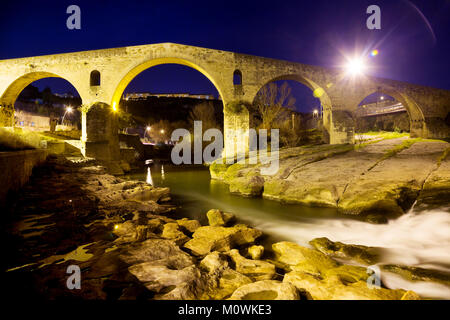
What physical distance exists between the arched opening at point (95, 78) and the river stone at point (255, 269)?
1403cm

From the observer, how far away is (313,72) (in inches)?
560

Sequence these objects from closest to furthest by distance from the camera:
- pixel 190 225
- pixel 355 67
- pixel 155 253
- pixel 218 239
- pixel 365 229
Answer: pixel 155 253, pixel 218 239, pixel 190 225, pixel 365 229, pixel 355 67

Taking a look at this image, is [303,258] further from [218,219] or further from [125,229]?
[125,229]

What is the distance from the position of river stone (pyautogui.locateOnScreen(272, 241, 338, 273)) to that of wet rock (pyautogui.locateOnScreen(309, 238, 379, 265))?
1.21 feet

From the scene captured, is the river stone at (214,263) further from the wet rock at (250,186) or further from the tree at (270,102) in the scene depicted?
the tree at (270,102)

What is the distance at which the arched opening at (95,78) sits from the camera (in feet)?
42.5

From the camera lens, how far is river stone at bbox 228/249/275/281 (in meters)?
2.65

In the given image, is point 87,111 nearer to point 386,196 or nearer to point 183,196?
point 183,196

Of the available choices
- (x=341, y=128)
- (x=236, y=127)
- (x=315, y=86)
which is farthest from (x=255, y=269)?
(x=315, y=86)

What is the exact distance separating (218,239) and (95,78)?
45.6ft

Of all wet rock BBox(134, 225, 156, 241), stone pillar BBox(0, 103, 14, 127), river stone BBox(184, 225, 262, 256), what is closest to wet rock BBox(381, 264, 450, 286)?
river stone BBox(184, 225, 262, 256)

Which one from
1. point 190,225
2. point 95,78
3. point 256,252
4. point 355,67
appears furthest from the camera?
point 355,67

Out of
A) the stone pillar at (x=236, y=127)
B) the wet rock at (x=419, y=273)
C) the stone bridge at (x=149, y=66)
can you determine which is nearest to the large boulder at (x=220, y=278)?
the wet rock at (x=419, y=273)

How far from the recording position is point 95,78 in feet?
43.8
